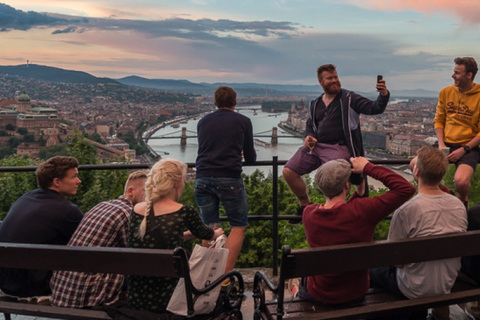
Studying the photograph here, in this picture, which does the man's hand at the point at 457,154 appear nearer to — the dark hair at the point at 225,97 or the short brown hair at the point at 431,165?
the short brown hair at the point at 431,165

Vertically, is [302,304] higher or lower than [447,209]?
lower

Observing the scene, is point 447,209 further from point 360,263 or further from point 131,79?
point 131,79

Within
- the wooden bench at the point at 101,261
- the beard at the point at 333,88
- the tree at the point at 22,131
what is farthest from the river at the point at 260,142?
the tree at the point at 22,131

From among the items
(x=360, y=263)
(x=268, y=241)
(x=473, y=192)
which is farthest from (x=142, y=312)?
(x=473, y=192)

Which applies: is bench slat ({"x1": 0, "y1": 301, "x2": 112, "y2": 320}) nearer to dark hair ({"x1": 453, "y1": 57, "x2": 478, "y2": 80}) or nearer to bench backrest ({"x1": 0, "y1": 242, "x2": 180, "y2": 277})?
bench backrest ({"x1": 0, "y1": 242, "x2": 180, "y2": 277})

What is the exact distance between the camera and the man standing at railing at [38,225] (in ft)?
9.29

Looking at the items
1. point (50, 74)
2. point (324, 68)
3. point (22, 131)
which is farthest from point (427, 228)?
point (50, 74)

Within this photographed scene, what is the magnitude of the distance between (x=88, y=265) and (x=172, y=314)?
0.52m

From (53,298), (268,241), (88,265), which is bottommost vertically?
(268,241)

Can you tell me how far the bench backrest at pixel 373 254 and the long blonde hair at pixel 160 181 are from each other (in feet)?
2.63

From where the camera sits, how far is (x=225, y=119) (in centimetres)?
384

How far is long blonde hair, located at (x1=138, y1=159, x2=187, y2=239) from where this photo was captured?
2573 millimetres

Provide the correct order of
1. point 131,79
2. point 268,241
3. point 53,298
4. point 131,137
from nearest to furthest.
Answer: point 53,298, point 268,241, point 131,137, point 131,79

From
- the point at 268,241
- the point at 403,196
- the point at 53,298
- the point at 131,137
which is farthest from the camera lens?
the point at 131,137
